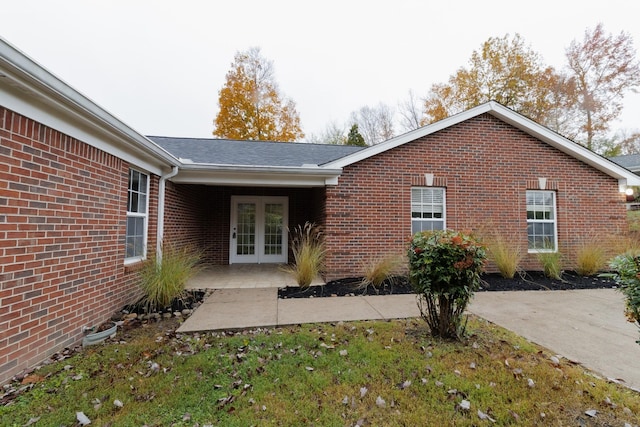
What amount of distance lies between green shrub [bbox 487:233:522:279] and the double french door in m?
5.96

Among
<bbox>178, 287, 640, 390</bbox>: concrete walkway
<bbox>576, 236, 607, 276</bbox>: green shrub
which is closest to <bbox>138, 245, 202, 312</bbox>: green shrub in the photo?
<bbox>178, 287, 640, 390</bbox>: concrete walkway

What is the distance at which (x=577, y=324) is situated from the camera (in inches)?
150

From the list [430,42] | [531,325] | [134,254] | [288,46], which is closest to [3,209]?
[134,254]

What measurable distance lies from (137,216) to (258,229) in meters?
4.52

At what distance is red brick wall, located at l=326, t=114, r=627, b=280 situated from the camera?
6.59 metres

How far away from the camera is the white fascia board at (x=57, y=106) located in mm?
2289

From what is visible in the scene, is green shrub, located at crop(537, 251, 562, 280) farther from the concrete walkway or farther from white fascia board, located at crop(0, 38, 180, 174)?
white fascia board, located at crop(0, 38, 180, 174)

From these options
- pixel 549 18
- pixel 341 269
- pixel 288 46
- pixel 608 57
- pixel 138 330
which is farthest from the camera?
Result: pixel 288 46

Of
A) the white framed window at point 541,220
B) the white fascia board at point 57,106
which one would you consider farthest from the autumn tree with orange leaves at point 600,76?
the white fascia board at point 57,106

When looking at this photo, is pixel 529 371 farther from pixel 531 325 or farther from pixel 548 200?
pixel 548 200

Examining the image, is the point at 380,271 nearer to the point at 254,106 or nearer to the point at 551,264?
the point at 551,264

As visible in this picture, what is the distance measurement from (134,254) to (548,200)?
976cm

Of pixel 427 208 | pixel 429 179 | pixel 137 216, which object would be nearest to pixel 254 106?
pixel 429 179

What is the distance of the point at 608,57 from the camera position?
16.8 meters
